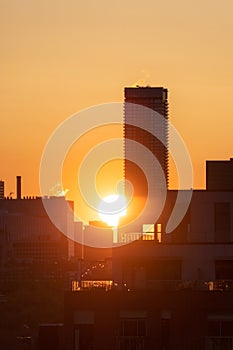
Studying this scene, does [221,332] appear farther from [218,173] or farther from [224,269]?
[218,173]

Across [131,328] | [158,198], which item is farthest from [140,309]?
[158,198]

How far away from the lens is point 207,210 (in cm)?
8562

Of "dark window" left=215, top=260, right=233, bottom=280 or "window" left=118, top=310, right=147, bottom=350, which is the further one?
"dark window" left=215, top=260, right=233, bottom=280

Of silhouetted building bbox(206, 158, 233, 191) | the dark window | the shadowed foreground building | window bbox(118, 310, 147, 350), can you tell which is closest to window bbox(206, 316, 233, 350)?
the shadowed foreground building

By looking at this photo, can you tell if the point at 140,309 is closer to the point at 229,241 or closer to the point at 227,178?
the point at 229,241

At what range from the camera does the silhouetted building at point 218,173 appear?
97725 mm

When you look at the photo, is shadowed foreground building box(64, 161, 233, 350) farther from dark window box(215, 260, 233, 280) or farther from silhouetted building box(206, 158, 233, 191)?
silhouetted building box(206, 158, 233, 191)

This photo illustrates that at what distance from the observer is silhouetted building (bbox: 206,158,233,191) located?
321 ft

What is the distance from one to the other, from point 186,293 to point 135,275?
5.78 m

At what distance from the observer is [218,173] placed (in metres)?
99.9

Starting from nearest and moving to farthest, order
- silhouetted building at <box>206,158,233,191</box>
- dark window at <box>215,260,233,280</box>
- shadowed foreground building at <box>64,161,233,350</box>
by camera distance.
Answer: shadowed foreground building at <box>64,161,233,350</box>
dark window at <box>215,260,233,280</box>
silhouetted building at <box>206,158,233,191</box>

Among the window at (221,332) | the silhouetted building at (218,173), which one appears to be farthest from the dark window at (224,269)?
the silhouetted building at (218,173)

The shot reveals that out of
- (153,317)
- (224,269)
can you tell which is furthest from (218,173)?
(153,317)

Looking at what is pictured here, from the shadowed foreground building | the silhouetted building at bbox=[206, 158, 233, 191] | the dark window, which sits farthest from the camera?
the silhouetted building at bbox=[206, 158, 233, 191]
